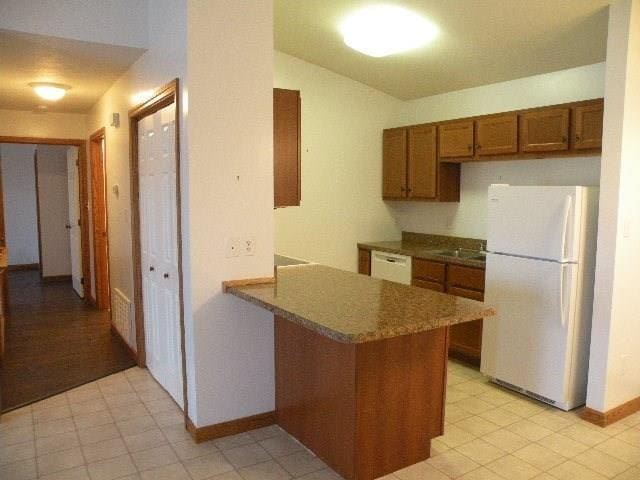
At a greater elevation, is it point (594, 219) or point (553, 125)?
point (553, 125)

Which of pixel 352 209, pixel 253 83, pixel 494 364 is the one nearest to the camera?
pixel 253 83

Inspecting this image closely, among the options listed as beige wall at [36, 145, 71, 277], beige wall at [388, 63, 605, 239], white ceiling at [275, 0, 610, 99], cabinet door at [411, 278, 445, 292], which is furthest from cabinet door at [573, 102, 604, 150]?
beige wall at [36, 145, 71, 277]

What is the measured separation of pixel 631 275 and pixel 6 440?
3.87m

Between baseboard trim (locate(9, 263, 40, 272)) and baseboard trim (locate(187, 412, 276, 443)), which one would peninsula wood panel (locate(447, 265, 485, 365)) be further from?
baseboard trim (locate(9, 263, 40, 272))

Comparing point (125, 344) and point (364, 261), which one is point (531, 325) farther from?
point (125, 344)

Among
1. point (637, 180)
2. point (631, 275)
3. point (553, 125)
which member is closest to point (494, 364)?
point (631, 275)

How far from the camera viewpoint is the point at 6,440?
2924 mm

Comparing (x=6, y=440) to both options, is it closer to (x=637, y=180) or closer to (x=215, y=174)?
(x=215, y=174)

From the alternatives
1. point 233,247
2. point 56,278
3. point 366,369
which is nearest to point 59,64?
point 233,247

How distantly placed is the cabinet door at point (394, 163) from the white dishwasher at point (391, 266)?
67 cm

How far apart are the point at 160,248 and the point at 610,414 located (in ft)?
10.2

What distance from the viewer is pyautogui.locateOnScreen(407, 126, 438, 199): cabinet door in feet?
15.9

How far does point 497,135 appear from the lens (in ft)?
13.8

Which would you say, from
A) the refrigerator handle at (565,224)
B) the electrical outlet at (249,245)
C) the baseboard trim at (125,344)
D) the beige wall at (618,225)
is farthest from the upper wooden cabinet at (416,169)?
the baseboard trim at (125,344)
